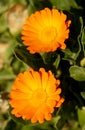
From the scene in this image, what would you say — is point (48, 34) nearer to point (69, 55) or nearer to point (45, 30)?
point (45, 30)

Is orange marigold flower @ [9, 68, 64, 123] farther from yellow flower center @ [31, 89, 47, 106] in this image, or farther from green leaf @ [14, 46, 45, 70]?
green leaf @ [14, 46, 45, 70]

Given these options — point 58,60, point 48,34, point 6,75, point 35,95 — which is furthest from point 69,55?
point 6,75

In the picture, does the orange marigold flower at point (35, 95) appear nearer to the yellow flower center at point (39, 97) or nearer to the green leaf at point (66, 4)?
the yellow flower center at point (39, 97)

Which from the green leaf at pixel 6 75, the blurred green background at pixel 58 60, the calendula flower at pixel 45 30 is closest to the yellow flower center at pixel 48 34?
the calendula flower at pixel 45 30

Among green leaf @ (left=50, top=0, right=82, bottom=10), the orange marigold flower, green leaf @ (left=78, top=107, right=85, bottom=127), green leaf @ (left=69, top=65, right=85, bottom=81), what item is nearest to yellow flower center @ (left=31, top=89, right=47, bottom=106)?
the orange marigold flower

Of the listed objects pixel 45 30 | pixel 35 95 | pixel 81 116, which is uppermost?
pixel 45 30

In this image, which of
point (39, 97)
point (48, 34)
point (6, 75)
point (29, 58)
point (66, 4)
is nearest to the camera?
point (39, 97)
